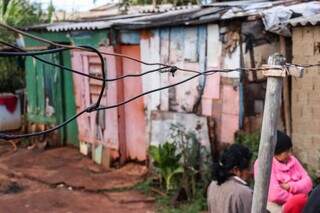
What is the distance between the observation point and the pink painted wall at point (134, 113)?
32.2ft

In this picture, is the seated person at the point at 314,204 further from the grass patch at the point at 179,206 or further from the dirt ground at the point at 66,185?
the dirt ground at the point at 66,185

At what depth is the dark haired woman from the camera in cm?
371

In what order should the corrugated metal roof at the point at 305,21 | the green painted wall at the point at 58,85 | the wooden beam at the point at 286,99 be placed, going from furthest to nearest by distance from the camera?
the green painted wall at the point at 58,85 → the wooden beam at the point at 286,99 → the corrugated metal roof at the point at 305,21

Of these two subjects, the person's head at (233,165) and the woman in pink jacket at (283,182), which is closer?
the person's head at (233,165)

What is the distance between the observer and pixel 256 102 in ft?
26.0

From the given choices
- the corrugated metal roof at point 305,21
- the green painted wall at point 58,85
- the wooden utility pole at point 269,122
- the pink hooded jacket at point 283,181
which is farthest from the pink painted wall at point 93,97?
the wooden utility pole at point 269,122

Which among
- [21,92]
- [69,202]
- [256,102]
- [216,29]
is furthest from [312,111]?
[21,92]

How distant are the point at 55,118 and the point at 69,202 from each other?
12.9 ft

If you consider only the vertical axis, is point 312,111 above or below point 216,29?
below

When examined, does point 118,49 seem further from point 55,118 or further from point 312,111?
point 312,111

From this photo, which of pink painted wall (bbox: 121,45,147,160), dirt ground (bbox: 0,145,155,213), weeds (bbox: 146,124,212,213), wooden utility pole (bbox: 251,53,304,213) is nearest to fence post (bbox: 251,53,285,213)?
wooden utility pole (bbox: 251,53,304,213)

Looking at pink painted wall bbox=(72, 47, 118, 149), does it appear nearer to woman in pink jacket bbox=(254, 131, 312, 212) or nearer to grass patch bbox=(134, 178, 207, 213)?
grass patch bbox=(134, 178, 207, 213)

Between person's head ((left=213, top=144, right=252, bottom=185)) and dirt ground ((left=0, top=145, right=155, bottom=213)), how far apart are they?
14.2 feet

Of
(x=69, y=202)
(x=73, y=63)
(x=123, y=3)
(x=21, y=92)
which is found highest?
(x=123, y=3)
